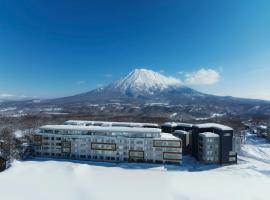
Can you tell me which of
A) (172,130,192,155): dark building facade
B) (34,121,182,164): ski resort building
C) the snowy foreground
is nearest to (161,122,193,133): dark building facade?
(172,130,192,155): dark building facade

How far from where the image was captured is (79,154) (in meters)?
24.7

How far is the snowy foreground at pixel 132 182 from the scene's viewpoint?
14.2 metres

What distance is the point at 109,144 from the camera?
24.2 m

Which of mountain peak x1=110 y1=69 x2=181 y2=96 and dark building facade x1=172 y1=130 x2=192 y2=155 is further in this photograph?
mountain peak x1=110 y1=69 x2=181 y2=96

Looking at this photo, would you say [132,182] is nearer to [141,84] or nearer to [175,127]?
[175,127]

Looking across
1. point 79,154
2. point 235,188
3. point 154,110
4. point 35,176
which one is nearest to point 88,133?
point 79,154

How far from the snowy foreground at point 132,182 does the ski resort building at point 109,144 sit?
135 cm

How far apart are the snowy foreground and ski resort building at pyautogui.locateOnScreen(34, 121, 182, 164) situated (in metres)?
1.35

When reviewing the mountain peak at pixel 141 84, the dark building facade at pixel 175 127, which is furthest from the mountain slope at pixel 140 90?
the dark building facade at pixel 175 127

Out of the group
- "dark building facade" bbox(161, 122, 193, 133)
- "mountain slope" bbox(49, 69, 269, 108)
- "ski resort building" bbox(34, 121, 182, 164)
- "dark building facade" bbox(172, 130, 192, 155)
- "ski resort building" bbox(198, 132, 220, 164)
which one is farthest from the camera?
"mountain slope" bbox(49, 69, 269, 108)

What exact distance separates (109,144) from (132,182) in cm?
773

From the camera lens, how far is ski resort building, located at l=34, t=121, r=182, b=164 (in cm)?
2338

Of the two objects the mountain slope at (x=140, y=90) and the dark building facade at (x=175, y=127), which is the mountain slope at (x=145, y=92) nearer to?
the mountain slope at (x=140, y=90)

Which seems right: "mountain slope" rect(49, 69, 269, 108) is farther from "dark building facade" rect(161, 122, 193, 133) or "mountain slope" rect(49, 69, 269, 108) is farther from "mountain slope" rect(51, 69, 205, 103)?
"dark building facade" rect(161, 122, 193, 133)
